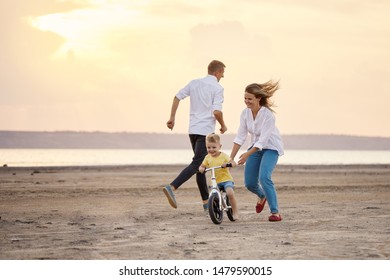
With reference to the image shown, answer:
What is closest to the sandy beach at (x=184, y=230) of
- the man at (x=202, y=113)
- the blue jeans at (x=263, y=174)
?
the blue jeans at (x=263, y=174)

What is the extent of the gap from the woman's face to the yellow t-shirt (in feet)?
2.63

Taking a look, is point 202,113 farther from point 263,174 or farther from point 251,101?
point 263,174

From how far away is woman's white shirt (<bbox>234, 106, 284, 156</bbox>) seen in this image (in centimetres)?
1099

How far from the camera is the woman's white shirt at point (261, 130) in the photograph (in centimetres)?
1099

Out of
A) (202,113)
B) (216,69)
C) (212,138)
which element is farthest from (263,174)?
(216,69)

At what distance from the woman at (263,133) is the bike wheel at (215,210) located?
0.63 m

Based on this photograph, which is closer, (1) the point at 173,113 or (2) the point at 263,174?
(2) the point at 263,174

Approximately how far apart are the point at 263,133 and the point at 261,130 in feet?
0.18

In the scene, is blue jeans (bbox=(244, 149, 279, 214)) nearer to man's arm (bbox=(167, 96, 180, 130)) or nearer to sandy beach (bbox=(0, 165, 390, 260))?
sandy beach (bbox=(0, 165, 390, 260))

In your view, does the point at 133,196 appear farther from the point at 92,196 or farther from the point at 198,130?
the point at 198,130

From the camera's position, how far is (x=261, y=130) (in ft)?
36.2

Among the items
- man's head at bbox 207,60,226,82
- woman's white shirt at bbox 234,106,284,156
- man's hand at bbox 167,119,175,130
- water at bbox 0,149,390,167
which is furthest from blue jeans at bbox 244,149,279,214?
water at bbox 0,149,390,167

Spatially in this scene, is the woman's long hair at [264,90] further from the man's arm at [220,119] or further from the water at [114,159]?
the water at [114,159]
